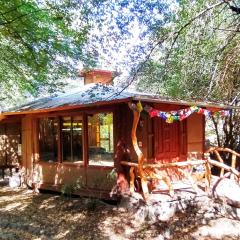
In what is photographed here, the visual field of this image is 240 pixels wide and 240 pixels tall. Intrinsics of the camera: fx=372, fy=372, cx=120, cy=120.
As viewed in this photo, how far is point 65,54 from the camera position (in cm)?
1128

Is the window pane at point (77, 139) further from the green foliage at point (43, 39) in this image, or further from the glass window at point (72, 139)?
the green foliage at point (43, 39)

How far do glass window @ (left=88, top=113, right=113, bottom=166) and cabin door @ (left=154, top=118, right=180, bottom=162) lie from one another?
1.33 meters

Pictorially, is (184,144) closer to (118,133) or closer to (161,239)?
(118,133)

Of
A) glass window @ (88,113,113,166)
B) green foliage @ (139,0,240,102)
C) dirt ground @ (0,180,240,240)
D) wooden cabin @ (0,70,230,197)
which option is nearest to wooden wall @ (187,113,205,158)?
wooden cabin @ (0,70,230,197)

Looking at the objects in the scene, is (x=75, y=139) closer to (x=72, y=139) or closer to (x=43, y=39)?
(x=72, y=139)

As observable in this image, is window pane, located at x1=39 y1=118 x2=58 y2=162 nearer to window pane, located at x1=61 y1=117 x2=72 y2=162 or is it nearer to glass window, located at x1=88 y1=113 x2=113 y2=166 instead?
window pane, located at x1=61 y1=117 x2=72 y2=162

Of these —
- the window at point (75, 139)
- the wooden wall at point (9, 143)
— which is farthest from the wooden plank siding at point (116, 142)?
the wooden wall at point (9, 143)

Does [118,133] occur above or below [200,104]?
below

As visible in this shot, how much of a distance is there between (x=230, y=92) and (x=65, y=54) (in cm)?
538

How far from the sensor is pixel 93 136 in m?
9.53

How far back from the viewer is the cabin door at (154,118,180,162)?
9773 mm

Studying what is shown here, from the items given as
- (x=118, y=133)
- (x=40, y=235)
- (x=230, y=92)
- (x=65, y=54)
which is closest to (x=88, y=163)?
(x=118, y=133)

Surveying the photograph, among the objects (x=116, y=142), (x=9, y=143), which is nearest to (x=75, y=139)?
(x=116, y=142)

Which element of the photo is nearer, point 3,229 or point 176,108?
point 3,229
